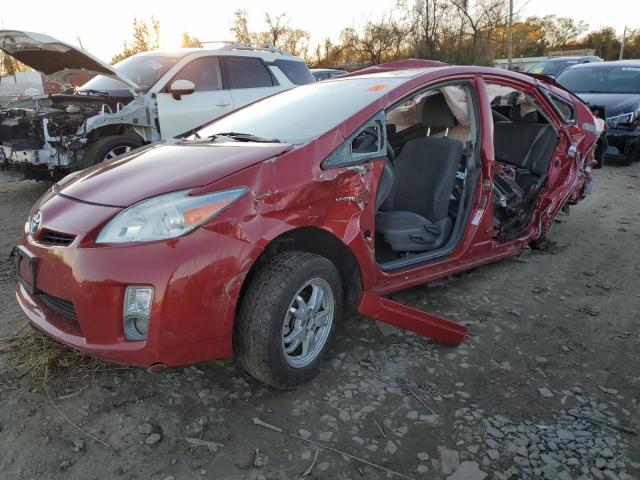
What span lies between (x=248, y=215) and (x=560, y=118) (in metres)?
3.33

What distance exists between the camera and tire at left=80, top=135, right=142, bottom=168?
614cm

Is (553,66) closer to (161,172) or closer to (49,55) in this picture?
(49,55)

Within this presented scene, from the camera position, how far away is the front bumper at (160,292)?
2104 mm

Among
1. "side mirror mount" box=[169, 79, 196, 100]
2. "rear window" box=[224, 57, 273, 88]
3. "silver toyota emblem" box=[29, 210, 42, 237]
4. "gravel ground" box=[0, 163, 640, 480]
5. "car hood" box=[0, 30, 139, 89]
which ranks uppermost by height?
"car hood" box=[0, 30, 139, 89]

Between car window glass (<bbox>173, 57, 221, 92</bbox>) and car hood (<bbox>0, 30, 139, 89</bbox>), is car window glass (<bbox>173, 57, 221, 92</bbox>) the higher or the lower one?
the lower one

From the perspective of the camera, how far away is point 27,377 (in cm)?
265

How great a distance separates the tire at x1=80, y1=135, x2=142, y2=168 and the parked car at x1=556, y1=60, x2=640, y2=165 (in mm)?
6528

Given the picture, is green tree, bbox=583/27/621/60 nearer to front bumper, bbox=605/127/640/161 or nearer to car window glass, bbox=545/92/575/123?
front bumper, bbox=605/127/640/161

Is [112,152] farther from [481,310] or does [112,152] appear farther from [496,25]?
[496,25]

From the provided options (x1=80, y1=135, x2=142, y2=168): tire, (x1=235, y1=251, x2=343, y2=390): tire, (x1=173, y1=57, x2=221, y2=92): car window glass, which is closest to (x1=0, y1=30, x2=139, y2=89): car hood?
(x1=80, y1=135, x2=142, y2=168): tire

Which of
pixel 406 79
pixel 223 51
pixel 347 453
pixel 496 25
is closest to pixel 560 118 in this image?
pixel 406 79

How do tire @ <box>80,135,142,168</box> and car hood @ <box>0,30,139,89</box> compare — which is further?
tire @ <box>80,135,142,168</box>

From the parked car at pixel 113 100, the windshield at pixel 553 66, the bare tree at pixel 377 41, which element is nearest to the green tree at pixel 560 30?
the bare tree at pixel 377 41

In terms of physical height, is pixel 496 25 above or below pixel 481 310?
above
